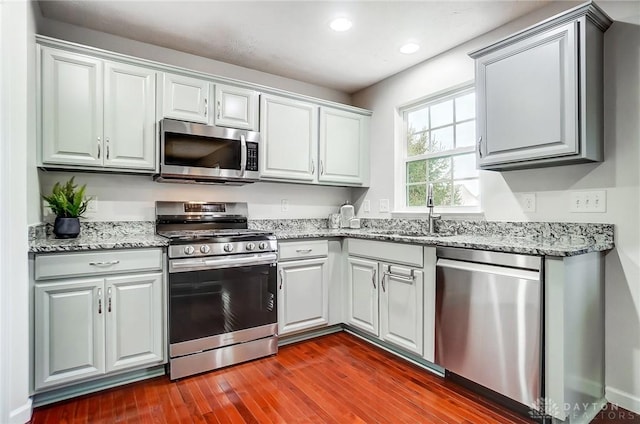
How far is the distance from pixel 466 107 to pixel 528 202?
977 millimetres

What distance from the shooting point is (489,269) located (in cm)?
190

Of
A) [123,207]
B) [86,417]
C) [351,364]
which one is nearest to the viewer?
[86,417]

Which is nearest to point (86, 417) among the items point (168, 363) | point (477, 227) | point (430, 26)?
point (168, 363)

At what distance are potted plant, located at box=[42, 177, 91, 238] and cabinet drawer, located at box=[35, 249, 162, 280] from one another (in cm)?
33

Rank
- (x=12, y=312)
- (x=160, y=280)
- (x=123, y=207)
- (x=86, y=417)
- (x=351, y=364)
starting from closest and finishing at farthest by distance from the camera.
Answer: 1. (x=12, y=312)
2. (x=86, y=417)
3. (x=160, y=280)
4. (x=351, y=364)
5. (x=123, y=207)

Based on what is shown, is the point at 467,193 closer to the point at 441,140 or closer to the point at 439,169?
the point at 439,169

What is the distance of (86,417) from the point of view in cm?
182

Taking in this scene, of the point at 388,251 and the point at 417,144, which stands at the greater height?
the point at 417,144

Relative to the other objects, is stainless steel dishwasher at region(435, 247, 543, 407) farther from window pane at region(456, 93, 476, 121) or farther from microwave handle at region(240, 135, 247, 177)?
microwave handle at region(240, 135, 247, 177)

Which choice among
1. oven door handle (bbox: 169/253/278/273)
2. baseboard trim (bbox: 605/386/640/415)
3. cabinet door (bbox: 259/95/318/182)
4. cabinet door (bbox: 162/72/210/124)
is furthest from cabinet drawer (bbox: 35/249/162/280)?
baseboard trim (bbox: 605/386/640/415)

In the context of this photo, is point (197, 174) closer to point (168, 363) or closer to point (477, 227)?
point (168, 363)

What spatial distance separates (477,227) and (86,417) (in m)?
2.74

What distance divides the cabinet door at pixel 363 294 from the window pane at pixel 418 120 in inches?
54.8

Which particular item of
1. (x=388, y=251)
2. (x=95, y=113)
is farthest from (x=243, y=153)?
(x=388, y=251)
